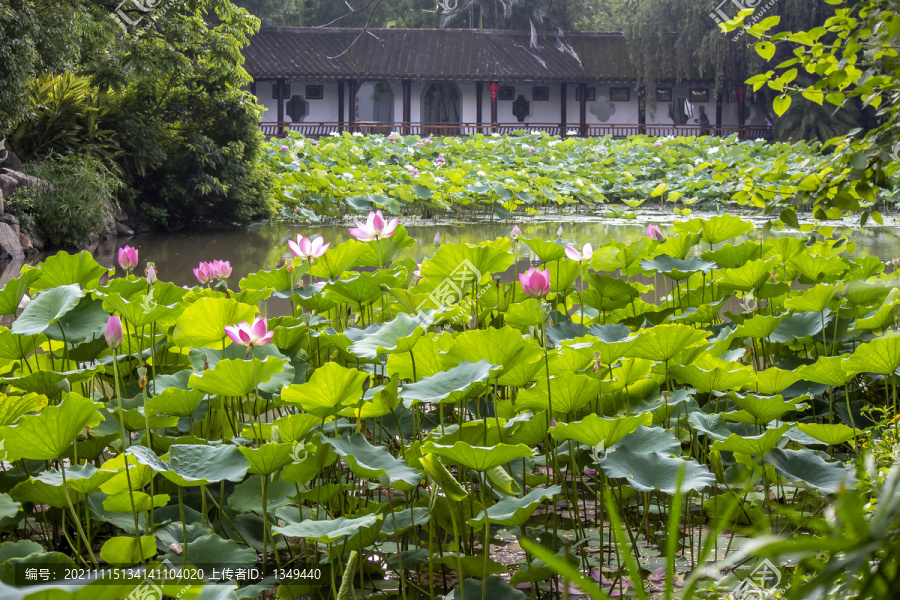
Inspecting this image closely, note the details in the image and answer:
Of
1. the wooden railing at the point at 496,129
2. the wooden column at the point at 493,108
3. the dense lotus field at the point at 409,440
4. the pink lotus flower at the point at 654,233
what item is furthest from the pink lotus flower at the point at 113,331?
the wooden column at the point at 493,108

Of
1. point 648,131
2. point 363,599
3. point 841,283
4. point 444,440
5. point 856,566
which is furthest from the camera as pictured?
point 648,131

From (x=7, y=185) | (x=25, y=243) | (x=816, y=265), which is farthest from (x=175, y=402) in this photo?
(x=7, y=185)

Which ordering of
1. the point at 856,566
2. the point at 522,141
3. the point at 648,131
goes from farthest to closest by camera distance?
the point at 648,131
the point at 522,141
the point at 856,566

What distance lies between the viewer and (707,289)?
7.81 ft

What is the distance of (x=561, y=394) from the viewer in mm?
1322

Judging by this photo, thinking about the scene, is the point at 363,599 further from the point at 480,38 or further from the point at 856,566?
the point at 480,38

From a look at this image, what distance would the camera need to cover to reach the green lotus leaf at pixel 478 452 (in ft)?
3.31

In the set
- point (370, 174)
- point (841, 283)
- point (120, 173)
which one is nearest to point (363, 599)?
point (841, 283)

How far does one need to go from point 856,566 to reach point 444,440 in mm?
974

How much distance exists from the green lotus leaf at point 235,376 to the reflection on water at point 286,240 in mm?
3456

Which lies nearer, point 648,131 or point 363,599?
point 363,599

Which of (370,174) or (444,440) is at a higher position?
(370,174)

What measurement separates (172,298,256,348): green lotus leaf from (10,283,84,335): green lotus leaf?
0.65 feet

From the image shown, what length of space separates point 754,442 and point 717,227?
3.98 feet
